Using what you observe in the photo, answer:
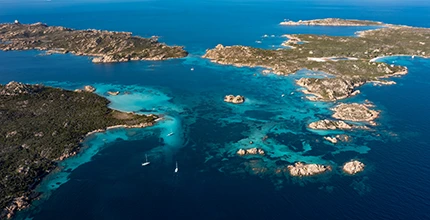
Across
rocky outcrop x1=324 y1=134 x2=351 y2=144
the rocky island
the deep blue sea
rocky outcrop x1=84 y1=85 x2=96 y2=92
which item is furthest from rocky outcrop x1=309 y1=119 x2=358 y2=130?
rocky outcrop x1=84 y1=85 x2=96 y2=92

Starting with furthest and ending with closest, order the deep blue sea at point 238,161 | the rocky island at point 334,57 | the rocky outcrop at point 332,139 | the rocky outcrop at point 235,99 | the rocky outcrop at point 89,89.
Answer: the rocky island at point 334,57 < the rocky outcrop at point 89,89 < the rocky outcrop at point 235,99 < the rocky outcrop at point 332,139 < the deep blue sea at point 238,161

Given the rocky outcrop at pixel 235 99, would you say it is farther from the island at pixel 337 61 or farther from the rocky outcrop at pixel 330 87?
the rocky outcrop at pixel 330 87

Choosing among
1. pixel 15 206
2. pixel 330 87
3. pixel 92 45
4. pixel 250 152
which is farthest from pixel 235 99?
pixel 92 45

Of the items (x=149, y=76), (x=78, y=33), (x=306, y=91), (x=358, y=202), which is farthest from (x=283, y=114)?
(x=78, y=33)

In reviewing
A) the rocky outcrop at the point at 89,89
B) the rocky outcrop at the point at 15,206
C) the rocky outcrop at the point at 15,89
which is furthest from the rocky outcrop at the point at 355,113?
the rocky outcrop at the point at 15,89

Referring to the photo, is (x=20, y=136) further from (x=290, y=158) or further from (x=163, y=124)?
(x=290, y=158)

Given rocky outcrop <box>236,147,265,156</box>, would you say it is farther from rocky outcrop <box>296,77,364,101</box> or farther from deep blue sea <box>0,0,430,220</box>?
rocky outcrop <box>296,77,364,101</box>
